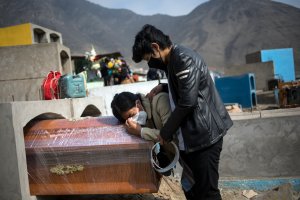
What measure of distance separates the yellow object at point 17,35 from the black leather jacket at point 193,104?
1424cm

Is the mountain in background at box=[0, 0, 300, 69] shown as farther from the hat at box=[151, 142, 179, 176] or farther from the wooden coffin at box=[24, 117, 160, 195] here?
the wooden coffin at box=[24, 117, 160, 195]

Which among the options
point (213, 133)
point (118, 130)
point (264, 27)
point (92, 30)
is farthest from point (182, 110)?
point (92, 30)

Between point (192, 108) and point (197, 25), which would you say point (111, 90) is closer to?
point (192, 108)

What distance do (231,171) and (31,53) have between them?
5197mm

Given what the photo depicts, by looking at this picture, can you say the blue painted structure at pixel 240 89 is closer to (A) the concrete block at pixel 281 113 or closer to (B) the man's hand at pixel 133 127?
(A) the concrete block at pixel 281 113

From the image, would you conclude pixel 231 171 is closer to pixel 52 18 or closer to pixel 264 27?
pixel 264 27

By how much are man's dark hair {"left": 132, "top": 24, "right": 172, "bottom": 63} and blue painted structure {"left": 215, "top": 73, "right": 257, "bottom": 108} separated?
14.0m

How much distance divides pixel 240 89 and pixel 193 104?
590 inches

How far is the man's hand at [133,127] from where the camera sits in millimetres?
2738

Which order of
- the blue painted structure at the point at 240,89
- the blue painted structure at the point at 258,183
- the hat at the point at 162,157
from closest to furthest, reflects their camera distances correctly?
1. the hat at the point at 162,157
2. the blue painted structure at the point at 258,183
3. the blue painted structure at the point at 240,89

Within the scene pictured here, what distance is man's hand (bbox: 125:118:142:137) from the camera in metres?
2.74

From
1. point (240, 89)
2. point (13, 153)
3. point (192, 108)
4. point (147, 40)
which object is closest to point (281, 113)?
point (192, 108)

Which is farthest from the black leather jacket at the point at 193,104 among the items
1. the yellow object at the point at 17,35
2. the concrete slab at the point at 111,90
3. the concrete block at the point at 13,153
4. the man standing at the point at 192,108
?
the yellow object at the point at 17,35

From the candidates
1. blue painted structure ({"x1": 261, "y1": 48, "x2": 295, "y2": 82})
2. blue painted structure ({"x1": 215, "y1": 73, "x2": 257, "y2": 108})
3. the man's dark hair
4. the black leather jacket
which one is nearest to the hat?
the black leather jacket
